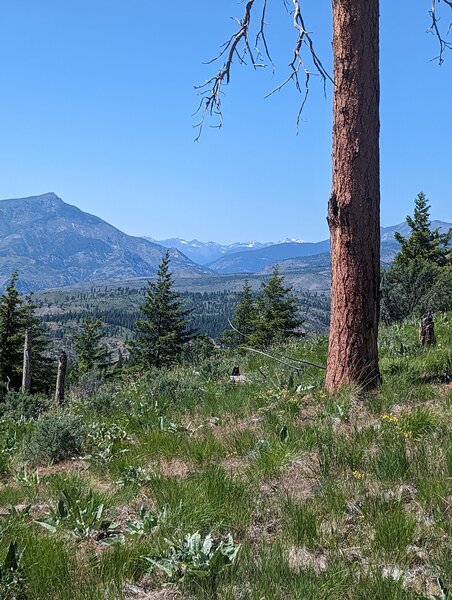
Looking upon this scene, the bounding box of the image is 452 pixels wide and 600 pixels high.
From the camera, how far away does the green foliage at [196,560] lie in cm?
247

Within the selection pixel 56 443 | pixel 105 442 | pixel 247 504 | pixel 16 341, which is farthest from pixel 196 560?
pixel 16 341

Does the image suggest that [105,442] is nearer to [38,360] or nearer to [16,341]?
[16,341]

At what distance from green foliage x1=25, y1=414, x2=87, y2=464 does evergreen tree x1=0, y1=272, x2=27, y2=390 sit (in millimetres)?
35577

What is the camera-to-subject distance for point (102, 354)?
66.5m

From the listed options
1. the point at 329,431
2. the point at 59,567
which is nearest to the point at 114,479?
the point at 59,567

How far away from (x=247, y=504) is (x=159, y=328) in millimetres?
56865

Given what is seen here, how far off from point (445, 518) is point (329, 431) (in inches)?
66.5

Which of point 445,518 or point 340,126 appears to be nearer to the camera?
point 445,518

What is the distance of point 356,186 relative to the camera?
19.3ft

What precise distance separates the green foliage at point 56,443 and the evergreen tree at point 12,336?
35.6 meters

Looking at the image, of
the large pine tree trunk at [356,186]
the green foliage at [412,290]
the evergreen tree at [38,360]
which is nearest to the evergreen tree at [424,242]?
the green foliage at [412,290]

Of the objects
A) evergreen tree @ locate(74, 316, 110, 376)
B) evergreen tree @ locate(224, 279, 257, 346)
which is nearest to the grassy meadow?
evergreen tree @ locate(224, 279, 257, 346)

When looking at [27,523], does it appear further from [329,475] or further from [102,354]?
[102,354]

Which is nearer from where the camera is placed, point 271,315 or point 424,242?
point 424,242
